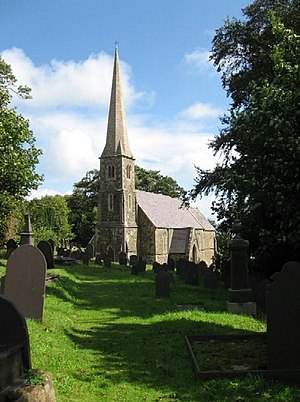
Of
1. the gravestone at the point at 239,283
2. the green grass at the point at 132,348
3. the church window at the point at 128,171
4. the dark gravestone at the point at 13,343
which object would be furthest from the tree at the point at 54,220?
the dark gravestone at the point at 13,343

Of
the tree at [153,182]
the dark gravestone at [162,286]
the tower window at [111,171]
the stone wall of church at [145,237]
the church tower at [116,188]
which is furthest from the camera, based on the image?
the tree at [153,182]

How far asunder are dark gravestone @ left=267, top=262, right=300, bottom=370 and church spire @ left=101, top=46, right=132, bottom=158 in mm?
39716

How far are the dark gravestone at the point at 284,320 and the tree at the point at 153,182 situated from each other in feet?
213

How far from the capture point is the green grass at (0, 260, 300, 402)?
5.51 m

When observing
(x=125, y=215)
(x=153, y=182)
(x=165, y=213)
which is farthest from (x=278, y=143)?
(x=153, y=182)

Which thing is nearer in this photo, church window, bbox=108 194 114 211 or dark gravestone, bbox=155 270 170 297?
dark gravestone, bbox=155 270 170 297

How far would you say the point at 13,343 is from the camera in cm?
441

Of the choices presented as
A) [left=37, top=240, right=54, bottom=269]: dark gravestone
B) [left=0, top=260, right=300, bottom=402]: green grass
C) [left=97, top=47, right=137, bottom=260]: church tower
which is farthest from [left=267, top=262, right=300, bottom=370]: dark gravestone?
[left=97, top=47, right=137, bottom=260]: church tower

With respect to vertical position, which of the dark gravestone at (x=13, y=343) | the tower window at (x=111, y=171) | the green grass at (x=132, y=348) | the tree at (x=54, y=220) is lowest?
the green grass at (x=132, y=348)

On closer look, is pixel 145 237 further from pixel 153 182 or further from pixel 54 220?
pixel 153 182

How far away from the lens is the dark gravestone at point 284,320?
5.98m

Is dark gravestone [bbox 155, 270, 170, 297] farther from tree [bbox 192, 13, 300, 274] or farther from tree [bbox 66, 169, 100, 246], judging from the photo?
tree [bbox 66, 169, 100, 246]

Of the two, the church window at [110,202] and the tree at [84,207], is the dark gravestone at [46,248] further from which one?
the tree at [84,207]

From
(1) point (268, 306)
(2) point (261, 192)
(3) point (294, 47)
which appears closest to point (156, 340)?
(1) point (268, 306)
